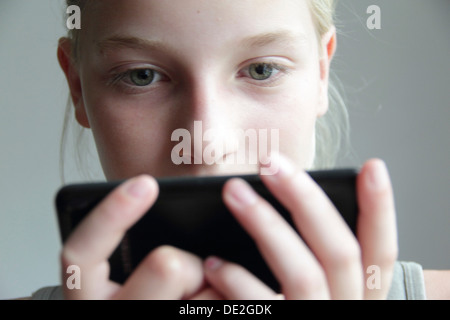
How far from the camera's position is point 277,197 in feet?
1.57

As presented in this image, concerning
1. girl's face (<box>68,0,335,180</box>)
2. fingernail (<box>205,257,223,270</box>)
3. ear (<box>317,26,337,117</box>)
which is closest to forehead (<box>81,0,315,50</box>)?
girl's face (<box>68,0,335,180</box>)

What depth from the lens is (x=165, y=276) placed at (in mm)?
469

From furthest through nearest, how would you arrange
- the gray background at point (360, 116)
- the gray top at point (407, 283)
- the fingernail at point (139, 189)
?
1. the gray background at point (360, 116)
2. the gray top at point (407, 283)
3. the fingernail at point (139, 189)

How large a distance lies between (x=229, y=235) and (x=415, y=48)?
105 centimetres

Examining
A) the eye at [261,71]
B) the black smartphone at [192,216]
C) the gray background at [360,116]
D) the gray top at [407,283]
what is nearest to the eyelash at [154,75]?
the eye at [261,71]

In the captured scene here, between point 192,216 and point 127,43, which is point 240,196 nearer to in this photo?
point 192,216

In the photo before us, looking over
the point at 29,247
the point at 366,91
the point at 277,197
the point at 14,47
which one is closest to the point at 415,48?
the point at 366,91

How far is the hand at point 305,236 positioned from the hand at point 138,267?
3cm

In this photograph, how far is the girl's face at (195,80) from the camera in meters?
0.68

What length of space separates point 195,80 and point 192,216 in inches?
10.6

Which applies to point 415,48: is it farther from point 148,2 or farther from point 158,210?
point 158,210

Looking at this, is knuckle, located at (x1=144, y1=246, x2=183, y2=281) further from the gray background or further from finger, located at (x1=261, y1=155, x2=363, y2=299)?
the gray background

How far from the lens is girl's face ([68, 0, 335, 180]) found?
68 cm

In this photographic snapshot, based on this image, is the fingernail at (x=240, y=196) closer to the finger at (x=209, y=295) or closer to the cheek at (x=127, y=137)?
the finger at (x=209, y=295)
